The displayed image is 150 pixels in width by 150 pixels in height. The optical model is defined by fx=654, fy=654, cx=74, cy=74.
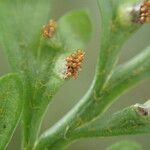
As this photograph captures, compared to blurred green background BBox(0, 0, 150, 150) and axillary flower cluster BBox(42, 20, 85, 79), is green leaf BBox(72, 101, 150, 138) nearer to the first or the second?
axillary flower cluster BBox(42, 20, 85, 79)

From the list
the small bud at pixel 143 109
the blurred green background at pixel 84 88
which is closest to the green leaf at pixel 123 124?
the small bud at pixel 143 109

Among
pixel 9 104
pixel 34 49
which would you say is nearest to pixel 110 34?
pixel 34 49

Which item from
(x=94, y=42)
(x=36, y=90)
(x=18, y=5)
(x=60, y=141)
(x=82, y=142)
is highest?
(x=18, y=5)

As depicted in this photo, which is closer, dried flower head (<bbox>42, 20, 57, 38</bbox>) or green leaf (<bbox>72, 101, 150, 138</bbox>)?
green leaf (<bbox>72, 101, 150, 138</bbox>)

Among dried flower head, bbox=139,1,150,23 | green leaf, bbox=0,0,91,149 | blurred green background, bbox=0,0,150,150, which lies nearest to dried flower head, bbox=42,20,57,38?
green leaf, bbox=0,0,91,149

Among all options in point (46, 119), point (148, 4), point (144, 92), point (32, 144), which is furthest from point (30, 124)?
point (144, 92)

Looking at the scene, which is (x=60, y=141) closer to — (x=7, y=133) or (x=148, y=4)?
(x=7, y=133)

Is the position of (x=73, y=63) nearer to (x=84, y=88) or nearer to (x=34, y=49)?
(x=34, y=49)
